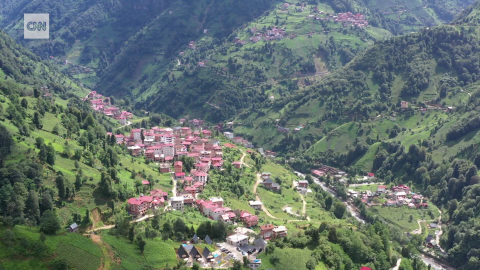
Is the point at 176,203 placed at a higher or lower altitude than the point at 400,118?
lower

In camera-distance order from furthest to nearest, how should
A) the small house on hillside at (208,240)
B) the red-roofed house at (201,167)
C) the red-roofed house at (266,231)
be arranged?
the red-roofed house at (201,167), the red-roofed house at (266,231), the small house on hillside at (208,240)

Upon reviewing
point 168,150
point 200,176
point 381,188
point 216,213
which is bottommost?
point 381,188

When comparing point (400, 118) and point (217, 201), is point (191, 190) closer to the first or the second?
point (217, 201)

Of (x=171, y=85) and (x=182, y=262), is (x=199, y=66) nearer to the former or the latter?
(x=171, y=85)

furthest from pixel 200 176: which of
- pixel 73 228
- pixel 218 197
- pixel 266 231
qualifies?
pixel 73 228

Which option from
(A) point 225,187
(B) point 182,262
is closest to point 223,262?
(B) point 182,262

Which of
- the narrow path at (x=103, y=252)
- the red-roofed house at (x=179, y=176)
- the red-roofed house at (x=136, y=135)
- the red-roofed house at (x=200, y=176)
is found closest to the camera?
the narrow path at (x=103, y=252)

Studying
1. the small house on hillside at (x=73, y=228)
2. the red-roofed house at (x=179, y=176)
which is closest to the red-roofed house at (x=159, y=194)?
the red-roofed house at (x=179, y=176)

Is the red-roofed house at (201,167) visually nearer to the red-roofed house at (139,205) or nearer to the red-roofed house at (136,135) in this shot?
the red-roofed house at (136,135)

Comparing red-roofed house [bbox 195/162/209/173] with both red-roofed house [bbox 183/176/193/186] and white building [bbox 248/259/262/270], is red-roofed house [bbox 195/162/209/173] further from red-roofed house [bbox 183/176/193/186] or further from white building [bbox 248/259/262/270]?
white building [bbox 248/259/262/270]
